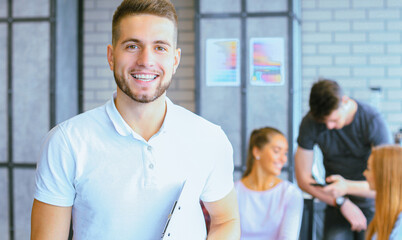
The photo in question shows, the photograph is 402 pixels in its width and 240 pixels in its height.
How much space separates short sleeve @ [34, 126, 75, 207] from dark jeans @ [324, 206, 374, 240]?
2.10 metres

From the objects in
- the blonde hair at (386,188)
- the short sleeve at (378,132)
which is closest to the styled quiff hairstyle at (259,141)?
the short sleeve at (378,132)

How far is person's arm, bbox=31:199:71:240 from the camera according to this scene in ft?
3.78

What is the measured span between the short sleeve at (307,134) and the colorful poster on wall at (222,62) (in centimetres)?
115

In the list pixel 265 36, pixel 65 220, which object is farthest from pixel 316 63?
pixel 65 220

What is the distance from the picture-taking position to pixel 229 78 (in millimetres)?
3982

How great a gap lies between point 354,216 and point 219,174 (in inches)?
67.4

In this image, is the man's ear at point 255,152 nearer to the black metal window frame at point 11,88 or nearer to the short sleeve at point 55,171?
the short sleeve at point 55,171

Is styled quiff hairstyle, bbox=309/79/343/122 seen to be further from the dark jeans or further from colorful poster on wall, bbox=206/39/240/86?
colorful poster on wall, bbox=206/39/240/86

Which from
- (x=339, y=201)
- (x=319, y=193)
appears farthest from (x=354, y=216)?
(x=319, y=193)

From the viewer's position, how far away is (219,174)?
1308 millimetres

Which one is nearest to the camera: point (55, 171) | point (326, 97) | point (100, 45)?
point (55, 171)

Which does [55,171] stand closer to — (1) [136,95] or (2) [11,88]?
(1) [136,95]

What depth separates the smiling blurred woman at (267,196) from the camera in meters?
2.54

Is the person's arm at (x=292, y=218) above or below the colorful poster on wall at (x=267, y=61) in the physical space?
below
